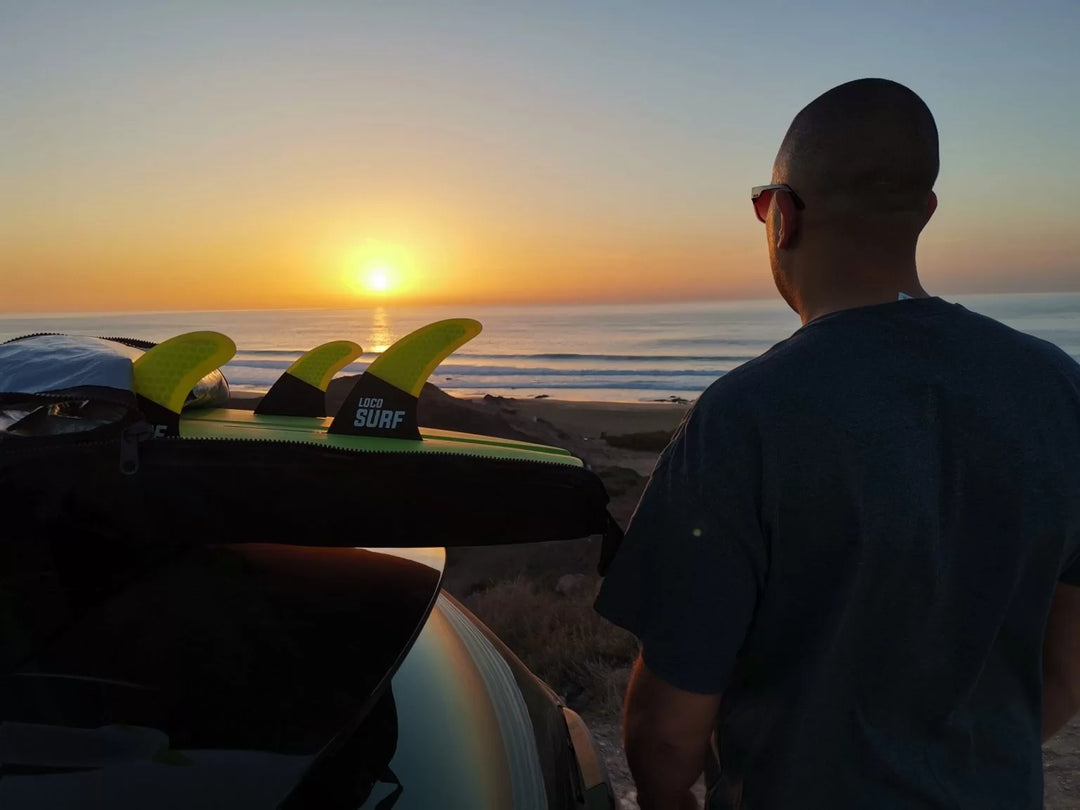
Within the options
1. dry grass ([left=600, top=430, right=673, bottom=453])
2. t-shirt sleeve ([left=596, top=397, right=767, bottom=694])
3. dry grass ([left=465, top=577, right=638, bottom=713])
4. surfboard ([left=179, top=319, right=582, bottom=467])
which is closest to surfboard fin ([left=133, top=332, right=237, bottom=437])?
surfboard ([left=179, top=319, right=582, bottom=467])

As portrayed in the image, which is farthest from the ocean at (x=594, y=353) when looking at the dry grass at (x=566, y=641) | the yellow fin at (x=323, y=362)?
the yellow fin at (x=323, y=362)

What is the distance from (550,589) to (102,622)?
5229mm

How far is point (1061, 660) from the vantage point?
61.6 inches

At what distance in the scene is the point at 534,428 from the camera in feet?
39.0

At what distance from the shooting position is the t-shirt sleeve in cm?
125

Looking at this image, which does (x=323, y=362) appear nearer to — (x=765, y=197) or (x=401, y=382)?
(x=401, y=382)

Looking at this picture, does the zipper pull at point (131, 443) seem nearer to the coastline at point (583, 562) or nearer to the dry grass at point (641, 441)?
the coastline at point (583, 562)

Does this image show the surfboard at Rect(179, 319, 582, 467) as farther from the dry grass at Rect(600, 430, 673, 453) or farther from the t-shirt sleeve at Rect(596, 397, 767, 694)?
the dry grass at Rect(600, 430, 673, 453)

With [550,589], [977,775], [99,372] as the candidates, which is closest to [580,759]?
[977,775]

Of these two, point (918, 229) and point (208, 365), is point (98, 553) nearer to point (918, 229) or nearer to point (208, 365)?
point (208, 365)

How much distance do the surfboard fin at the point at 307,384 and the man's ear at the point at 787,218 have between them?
111 centimetres

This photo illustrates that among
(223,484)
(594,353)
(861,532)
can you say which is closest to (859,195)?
(861,532)

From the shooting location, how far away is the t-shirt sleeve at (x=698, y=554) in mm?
1251

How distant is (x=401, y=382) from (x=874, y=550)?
1.04 metres
